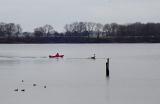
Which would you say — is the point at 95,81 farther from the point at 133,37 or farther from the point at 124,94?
the point at 133,37

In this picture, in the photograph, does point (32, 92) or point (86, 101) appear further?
point (32, 92)

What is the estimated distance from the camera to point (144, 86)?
42219 millimetres

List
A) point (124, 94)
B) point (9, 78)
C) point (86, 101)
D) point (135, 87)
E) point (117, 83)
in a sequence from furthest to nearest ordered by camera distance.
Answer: point (9, 78) → point (117, 83) → point (135, 87) → point (124, 94) → point (86, 101)

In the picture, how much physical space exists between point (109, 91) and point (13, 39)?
14507cm

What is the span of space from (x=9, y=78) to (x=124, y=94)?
1673 centimetres

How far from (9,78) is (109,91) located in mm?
14349

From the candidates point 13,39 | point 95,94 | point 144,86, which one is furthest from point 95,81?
point 13,39

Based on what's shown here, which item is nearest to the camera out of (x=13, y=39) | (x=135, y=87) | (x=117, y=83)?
(x=135, y=87)

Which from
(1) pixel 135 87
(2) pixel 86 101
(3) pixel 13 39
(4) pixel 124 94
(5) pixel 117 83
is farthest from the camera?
(3) pixel 13 39

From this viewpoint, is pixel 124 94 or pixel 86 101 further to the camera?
pixel 124 94

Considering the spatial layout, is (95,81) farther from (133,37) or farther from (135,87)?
(133,37)

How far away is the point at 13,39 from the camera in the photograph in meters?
182

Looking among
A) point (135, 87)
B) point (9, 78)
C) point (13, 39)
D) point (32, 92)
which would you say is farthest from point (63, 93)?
point (13, 39)

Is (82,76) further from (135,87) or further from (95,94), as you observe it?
(95,94)
